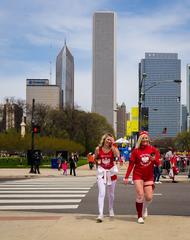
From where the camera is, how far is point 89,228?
918 cm

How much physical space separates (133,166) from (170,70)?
318ft

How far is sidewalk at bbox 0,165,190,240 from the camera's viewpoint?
8.43m

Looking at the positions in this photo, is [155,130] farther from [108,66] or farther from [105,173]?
[105,173]

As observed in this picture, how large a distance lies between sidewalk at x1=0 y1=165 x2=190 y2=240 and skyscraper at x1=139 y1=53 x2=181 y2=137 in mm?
32265

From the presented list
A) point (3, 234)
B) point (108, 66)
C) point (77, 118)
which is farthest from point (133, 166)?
point (108, 66)

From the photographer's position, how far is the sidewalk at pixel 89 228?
8.43 m

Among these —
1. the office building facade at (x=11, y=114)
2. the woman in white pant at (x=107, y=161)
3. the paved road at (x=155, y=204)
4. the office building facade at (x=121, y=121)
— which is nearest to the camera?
the woman in white pant at (x=107, y=161)

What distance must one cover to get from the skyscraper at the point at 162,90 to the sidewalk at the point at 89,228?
32.3 m

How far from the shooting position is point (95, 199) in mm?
15586

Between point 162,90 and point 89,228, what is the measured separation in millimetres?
120253

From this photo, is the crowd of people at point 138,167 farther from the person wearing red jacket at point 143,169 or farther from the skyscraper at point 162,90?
the skyscraper at point 162,90

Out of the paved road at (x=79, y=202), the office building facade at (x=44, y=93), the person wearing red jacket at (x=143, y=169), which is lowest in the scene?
the paved road at (x=79, y=202)

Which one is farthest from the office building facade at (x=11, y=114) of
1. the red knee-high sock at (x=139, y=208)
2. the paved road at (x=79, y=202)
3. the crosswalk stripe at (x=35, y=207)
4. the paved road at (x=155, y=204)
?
the red knee-high sock at (x=139, y=208)

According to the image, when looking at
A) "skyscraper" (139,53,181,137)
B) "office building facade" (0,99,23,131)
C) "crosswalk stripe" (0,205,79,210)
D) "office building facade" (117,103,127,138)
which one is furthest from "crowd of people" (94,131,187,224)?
"office building facade" (117,103,127,138)
